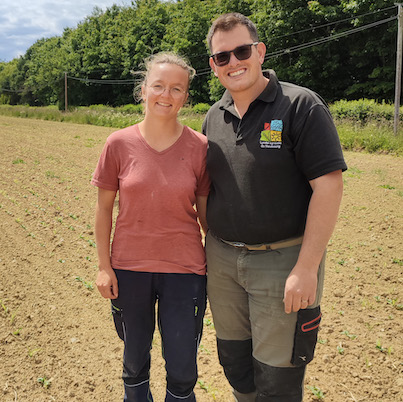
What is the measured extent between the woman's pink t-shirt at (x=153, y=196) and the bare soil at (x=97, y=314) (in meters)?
1.36

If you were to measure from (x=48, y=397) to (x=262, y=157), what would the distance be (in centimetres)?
231

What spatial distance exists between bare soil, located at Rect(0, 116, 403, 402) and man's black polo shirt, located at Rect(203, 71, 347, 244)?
5.18 ft

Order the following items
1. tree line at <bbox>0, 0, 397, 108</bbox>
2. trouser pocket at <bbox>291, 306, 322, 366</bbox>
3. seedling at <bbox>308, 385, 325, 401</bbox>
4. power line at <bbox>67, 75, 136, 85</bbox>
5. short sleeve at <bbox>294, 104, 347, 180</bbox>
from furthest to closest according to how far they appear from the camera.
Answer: power line at <bbox>67, 75, 136, 85</bbox>, tree line at <bbox>0, 0, 397, 108</bbox>, seedling at <bbox>308, 385, 325, 401</bbox>, trouser pocket at <bbox>291, 306, 322, 366</bbox>, short sleeve at <bbox>294, 104, 347, 180</bbox>

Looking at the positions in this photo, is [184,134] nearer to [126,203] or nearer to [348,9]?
[126,203]

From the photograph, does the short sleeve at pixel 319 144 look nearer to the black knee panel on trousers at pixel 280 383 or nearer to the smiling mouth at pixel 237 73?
the smiling mouth at pixel 237 73

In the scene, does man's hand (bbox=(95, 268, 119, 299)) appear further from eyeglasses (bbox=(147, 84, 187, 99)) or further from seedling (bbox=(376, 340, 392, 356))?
seedling (bbox=(376, 340, 392, 356))

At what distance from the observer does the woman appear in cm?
218

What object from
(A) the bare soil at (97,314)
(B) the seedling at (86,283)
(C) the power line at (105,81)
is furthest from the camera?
(C) the power line at (105,81)

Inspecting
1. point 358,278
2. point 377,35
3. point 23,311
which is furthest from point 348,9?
point 23,311

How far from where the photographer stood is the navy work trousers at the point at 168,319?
2201mm

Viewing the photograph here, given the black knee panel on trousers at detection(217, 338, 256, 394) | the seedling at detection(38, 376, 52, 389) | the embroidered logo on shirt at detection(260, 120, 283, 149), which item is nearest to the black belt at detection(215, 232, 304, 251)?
the embroidered logo on shirt at detection(260, 120, 283, 149)

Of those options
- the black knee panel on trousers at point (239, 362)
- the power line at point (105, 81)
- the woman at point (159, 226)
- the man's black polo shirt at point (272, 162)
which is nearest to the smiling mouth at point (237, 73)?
the man's black polo shirt at point (272, 162)

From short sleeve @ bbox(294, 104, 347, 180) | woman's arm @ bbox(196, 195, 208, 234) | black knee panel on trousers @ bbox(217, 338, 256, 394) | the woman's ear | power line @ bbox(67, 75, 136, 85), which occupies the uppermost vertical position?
power line @ bbox(67, 75, 136, 85)

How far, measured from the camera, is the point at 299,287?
196 cm
